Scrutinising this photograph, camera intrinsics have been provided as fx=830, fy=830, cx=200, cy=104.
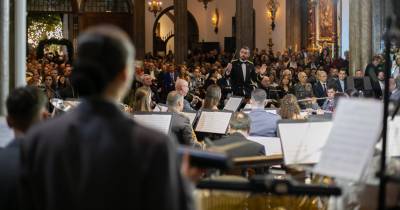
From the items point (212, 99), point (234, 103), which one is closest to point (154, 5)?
point (234, 103)

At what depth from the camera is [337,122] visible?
3350 millimetres

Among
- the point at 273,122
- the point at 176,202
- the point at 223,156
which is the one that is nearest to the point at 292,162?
the point at 223,156

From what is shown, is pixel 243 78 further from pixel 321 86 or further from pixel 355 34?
pixel 355 34

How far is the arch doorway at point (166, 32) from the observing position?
116ft

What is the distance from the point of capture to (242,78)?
16.5 metres

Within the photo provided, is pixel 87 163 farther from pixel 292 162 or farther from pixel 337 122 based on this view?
pixel 292 162

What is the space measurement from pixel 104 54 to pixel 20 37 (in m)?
3.57

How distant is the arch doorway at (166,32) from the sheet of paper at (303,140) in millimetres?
29745

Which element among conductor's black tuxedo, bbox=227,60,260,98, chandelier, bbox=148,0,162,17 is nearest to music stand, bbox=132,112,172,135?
conductor's black tuxedo, bbox=227,60,260,98

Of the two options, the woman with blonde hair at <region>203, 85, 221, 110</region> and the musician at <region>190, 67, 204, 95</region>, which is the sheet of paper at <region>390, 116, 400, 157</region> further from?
the musician at <region>190, 67, 204, 95</region>

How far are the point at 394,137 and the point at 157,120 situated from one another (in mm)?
2567

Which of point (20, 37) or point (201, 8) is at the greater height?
point (201, 8)

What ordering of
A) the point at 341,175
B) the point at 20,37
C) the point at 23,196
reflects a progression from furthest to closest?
the point at 20,37 < the point at 341,175 < the point at 23,196

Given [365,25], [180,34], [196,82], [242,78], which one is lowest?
[196,82]
